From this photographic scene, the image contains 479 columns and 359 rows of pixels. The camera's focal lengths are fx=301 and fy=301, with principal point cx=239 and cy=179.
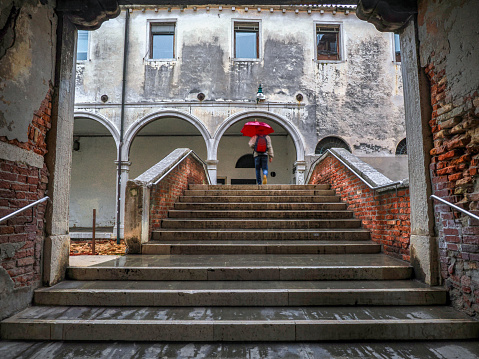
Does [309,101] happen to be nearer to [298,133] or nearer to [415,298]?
[298,133]

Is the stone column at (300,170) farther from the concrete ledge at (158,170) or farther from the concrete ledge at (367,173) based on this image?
the concrete ledge at (158,170)

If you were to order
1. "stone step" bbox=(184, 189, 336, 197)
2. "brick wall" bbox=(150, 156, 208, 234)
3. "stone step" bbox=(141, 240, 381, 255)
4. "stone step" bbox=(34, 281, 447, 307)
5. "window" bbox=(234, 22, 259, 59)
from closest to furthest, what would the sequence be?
"stone step" bbox=(34, 281, 447, 307)
"stone step" bbox=(141, 240, 381, 255)
"brick wall" bbox=(150, 156, 208, 234)
"stone step" bbox=(184, 189, 336, 197)
"window" bbox=(234, 22, 259, 59)

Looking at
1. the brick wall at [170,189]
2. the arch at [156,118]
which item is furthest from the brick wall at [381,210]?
the arch at [156,118]

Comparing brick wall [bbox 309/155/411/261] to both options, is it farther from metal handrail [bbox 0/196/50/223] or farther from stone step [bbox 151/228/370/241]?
metal handrail [bbox 0/196/50/223]

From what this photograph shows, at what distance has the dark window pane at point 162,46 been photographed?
36.0 ft

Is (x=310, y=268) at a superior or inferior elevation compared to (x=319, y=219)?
inferior

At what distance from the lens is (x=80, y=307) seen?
2.83m

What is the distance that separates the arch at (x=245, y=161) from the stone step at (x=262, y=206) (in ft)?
24.1

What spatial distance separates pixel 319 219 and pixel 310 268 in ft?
7.05

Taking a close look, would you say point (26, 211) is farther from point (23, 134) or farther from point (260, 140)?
point (260, 140)

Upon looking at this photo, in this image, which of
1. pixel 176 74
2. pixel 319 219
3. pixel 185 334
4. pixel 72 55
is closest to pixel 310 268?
pixel 185 334

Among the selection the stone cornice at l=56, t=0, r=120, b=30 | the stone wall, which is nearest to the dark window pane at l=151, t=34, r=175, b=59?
the stone cornice at l=56, t=0, r=120, b=30

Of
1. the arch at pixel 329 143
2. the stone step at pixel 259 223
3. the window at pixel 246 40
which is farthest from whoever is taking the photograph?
the window at pixel 246 40

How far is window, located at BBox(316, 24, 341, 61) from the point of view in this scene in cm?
1108
